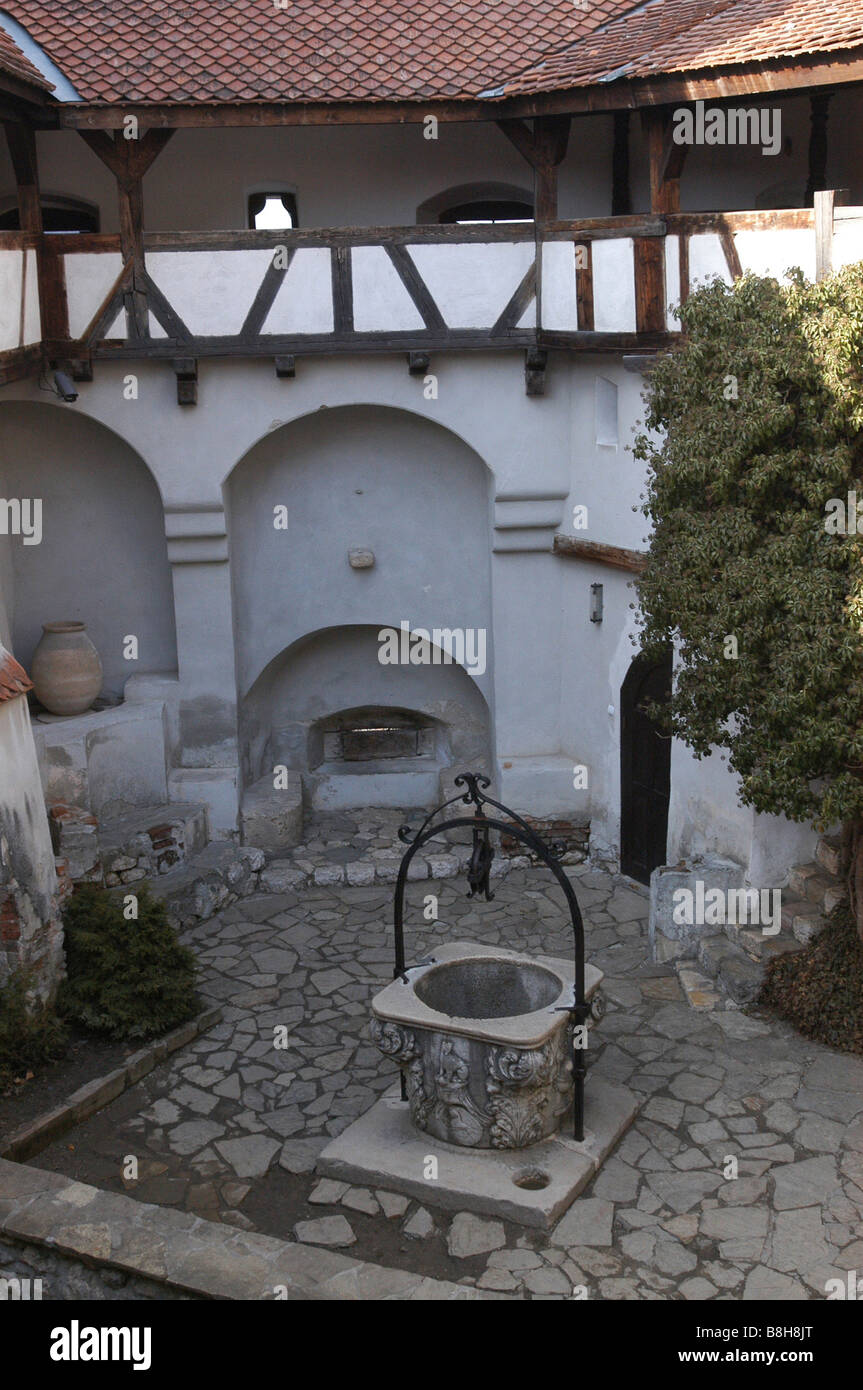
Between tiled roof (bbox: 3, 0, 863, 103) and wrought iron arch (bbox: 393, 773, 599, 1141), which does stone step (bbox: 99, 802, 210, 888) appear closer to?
wrought iron arch (bbox: 393, 773, 599, 1141)

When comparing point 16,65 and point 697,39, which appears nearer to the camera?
point 697,39

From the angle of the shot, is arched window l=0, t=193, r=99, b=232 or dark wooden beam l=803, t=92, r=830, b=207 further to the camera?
arched window l=0, t=193, r=99, b=232

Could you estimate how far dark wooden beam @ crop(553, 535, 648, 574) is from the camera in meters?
11.6

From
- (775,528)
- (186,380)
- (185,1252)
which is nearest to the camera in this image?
(185,1252)

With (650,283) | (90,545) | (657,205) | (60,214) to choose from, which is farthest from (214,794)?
(657,205)

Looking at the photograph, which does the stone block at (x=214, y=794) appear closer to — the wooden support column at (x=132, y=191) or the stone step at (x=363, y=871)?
the stone step at (x=363, y=871)

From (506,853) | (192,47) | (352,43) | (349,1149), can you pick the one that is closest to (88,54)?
(192,47)

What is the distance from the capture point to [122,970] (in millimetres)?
9516

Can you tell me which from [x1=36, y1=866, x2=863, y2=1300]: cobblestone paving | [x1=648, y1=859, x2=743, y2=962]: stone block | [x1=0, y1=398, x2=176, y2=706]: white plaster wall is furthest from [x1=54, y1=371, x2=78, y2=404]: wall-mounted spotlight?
[x1=648, y1=859, x2=743, y2=962]: stone block

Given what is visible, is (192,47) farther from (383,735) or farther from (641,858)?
(641,858)

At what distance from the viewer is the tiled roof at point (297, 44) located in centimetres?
1123

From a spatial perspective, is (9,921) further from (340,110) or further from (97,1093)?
(340,110)

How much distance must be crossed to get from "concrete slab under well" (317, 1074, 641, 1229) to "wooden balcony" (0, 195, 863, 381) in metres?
6.39

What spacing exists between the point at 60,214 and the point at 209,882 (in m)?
6.55
